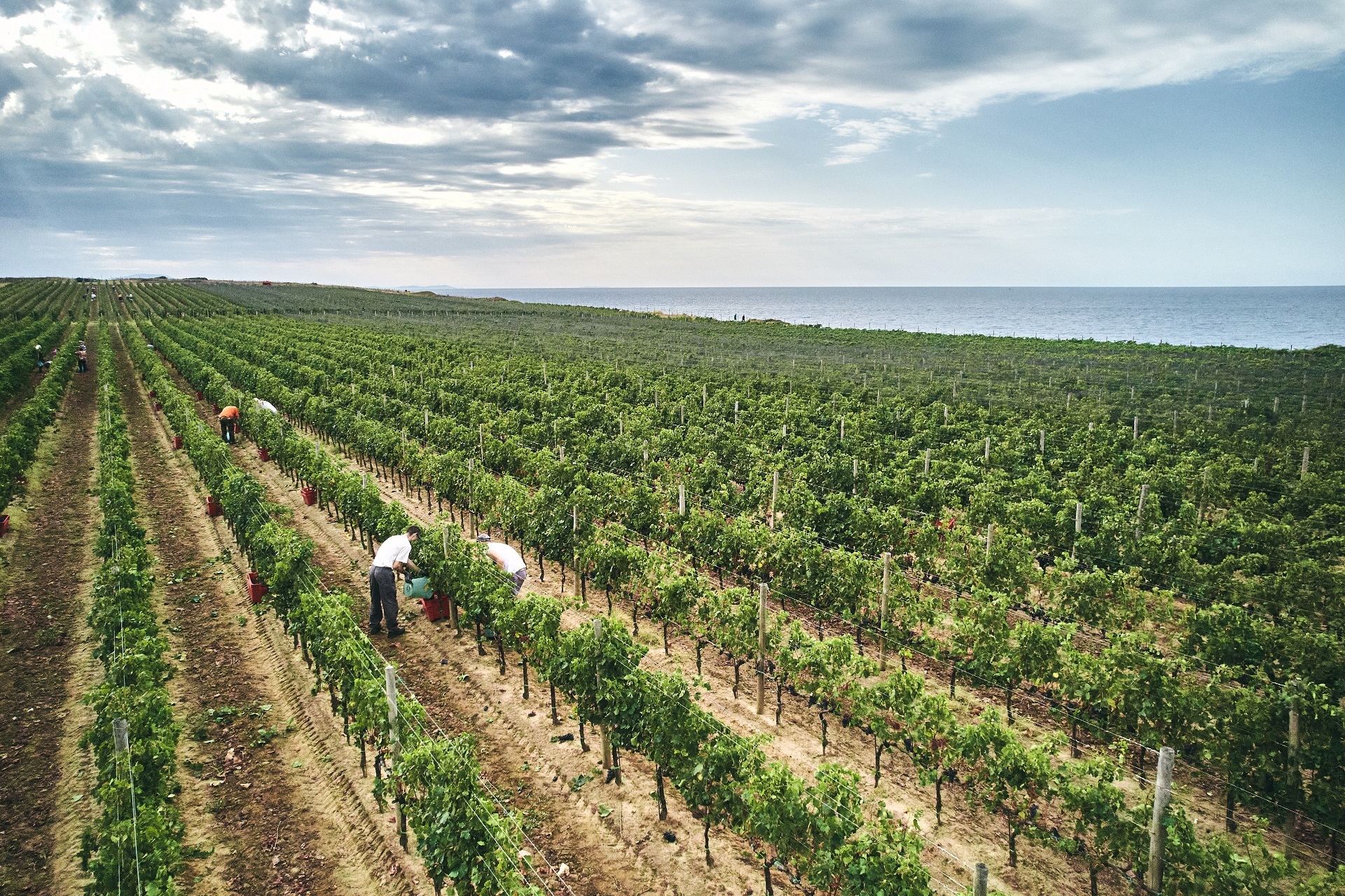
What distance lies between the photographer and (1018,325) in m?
115

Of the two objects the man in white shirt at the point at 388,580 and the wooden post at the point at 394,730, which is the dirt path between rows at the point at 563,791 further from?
the wooden post at the point at 394,730

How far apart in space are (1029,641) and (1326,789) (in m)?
2.91

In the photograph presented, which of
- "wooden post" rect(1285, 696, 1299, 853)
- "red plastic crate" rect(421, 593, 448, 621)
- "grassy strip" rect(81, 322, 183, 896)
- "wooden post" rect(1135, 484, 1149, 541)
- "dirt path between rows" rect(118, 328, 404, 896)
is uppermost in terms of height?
"wooden post" rect(1135, 484, 1149, 541)

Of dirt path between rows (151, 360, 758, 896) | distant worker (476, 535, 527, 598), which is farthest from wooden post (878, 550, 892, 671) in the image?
distant worker (476, 535, 527, 598)

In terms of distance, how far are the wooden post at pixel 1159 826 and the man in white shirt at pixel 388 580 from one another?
10.1 meters

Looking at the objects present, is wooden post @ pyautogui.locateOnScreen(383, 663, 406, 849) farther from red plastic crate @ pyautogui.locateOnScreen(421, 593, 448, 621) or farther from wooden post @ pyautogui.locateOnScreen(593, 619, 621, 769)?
red plastic crate @ pyautogui.locateOnScreen(421, 593, 448, 621)

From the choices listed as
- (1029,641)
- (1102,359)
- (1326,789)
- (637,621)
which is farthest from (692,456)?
(1102,359)

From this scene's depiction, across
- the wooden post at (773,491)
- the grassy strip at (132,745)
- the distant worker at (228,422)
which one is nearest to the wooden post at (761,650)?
the wooden post at (773,491)

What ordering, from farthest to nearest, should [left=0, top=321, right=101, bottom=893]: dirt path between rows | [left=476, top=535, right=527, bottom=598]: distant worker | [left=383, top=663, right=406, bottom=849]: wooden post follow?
[left=476, top=535, right=527, bottom=598]: distant worker → [left=383, top=663, right=406, bottom=849]: wooden post → [left=0, top=321, right=101, bottom=893]: dirt path between rows

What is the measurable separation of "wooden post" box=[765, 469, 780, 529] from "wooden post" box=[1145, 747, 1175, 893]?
9.22 meters

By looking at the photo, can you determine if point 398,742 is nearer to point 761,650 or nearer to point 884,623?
point 761,650

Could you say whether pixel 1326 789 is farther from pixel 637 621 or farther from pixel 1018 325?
pixel 1018 325

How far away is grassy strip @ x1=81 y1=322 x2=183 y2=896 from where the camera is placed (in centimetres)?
587

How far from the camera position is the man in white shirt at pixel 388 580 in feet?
37.8
